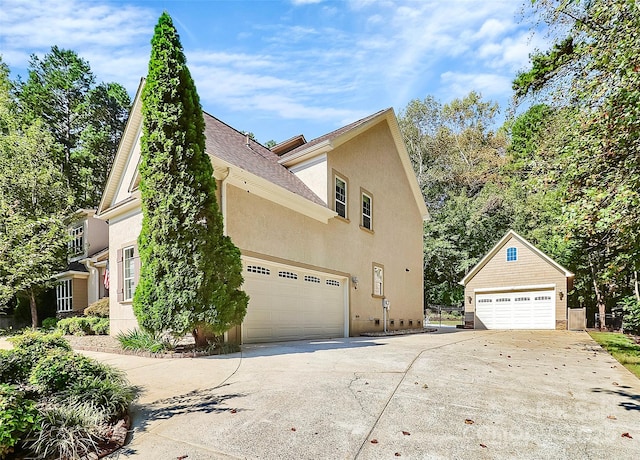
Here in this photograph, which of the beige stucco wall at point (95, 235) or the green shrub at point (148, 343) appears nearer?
the green shrub at point (148, 343)

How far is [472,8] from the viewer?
31.7 feet

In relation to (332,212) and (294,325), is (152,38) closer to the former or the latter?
(332,212)

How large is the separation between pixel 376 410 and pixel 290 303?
7270 millimetres

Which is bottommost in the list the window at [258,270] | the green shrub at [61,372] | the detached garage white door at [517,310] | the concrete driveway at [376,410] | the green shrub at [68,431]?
the detached garage white door at [517,310]

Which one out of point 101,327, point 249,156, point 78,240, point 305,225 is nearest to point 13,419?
point 305,225

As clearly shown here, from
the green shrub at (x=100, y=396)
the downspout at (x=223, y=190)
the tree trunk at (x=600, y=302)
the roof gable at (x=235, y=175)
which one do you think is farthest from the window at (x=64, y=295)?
the tree trunk at (x=600, y=302)

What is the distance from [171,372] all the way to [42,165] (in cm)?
1658

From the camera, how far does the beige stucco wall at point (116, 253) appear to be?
10.5 m

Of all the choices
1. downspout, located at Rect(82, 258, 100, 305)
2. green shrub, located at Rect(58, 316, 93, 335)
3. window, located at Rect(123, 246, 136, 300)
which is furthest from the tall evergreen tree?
downspout, located at Rect(82, 258, 100, 305)

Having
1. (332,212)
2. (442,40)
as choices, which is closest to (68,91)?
(332,212)

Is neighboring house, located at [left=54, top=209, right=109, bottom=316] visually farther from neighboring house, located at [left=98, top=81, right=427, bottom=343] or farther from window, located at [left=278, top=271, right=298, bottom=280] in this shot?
window, located at [left=278, top=271, right=298, bottom=280]

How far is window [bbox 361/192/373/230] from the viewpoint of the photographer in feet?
49.7

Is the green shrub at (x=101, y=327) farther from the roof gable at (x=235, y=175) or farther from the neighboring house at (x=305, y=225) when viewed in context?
the roof gable at (x=235, y=175)

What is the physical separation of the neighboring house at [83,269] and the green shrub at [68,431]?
1501 centimetres
